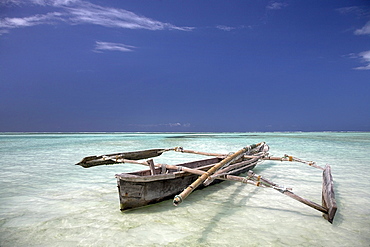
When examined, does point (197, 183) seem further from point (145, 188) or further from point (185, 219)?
point (145, 188)

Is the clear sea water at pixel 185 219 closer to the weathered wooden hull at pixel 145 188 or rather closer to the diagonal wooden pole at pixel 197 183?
the weathered wooden hull at pixel 145 188

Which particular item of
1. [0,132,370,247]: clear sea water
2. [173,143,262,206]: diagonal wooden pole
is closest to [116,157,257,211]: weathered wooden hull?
[0,132,370,247]: clear sea water

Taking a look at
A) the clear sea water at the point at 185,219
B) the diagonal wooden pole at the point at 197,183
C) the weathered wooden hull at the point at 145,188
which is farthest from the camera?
the weathered wooden hull at the point at 145,188

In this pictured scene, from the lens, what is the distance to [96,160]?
5781 mm

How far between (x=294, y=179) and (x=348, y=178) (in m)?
1.76

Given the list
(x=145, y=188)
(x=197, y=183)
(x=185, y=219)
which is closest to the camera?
(x=197, y=183)

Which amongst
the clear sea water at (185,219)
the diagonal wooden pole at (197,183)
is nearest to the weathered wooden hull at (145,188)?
the clear sea water at (185,219)

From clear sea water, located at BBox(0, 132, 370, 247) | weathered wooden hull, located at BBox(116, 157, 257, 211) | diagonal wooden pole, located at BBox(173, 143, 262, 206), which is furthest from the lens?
weathered wooden hull, located at BBox(116, 157, 257, 211)

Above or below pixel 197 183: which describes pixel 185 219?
below

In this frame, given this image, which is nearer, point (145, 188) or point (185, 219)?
point (185, 219)

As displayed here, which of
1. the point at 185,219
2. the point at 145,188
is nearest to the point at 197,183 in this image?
the point at 185,219

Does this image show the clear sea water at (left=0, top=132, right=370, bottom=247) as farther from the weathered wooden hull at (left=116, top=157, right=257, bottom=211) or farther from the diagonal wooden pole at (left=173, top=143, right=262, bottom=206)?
the diagonal wooden pole at (left=173, top=143, right=262, bottom=206)

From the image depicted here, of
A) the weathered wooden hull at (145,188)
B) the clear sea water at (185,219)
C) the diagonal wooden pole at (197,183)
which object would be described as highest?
the diagonal wooden pole at (197,183)

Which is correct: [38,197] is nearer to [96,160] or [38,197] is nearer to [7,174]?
[96,160]
